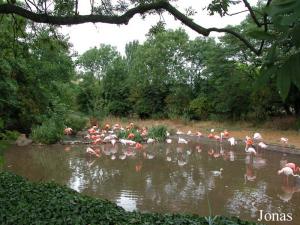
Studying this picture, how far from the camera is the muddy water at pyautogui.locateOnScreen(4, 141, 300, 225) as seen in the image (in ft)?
27.7

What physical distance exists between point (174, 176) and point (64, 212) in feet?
20.3

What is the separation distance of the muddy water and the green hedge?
5.36ft

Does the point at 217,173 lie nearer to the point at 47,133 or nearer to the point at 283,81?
the point at 47,133

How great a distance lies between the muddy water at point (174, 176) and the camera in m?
8.45

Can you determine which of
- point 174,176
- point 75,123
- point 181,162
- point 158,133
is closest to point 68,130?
point 75,123

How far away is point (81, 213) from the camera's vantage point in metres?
5.63

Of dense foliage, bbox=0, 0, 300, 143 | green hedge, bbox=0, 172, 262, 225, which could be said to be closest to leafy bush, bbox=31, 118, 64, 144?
dense foliage, bbox=0, 0, 300, 143

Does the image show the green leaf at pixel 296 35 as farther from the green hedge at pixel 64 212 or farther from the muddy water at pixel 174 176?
the muddy water at pixel 174 176

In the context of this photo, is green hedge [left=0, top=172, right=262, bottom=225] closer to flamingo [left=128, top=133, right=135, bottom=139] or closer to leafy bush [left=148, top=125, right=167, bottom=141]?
flamingo [left=128, top=133, right=135, bottom=139]

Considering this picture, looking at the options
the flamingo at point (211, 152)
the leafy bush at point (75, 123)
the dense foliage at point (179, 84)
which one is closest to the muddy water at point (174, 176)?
the flamingo at point (211, 152)

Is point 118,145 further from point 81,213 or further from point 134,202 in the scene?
point 81,213

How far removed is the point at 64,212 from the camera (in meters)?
5.57

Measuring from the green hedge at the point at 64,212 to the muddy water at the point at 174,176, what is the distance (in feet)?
5.36

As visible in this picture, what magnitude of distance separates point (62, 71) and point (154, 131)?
6.20 metres
